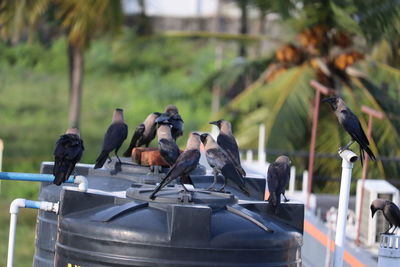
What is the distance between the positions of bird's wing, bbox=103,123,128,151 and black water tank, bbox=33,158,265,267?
61 cm

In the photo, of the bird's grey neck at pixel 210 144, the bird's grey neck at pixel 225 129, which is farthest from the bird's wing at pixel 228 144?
the bird's grey neck at pixel 210 144

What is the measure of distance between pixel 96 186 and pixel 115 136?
126cm

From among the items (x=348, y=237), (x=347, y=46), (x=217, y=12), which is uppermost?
(x=217, y=12)

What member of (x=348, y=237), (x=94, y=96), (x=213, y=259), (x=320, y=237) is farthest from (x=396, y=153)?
(x=94, y=96)

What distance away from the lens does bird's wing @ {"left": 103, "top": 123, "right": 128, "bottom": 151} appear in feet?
24.4

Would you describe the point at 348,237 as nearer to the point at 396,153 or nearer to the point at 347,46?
the point at 396,153

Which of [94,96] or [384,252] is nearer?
[384,252]

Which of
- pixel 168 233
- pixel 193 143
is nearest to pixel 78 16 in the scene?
pixel 193 143

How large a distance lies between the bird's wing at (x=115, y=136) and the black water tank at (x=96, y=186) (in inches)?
24.0

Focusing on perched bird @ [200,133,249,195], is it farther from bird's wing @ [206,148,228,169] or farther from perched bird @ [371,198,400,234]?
perched bird @ [371,198,400,234]

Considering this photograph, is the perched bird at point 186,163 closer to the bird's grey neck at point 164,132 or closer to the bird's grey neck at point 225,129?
the bird's grey neck at point 164,132

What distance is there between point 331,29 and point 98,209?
1361cm

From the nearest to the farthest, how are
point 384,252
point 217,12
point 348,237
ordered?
point 384,252
point 348,237
point 217,12

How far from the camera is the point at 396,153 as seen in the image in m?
17.1
